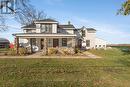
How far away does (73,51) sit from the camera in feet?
113

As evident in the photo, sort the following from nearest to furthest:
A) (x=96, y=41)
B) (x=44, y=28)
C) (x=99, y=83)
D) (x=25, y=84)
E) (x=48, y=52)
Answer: (x=25, y=84) → (x=99, y=83) → (x=48, y=52) → (x=44, y=28) → (x=96, y=41)


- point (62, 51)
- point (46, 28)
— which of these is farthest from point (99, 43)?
point (62, 51)

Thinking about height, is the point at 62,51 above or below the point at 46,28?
below

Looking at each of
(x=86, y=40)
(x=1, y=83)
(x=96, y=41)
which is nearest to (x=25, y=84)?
(x=1, y=83)

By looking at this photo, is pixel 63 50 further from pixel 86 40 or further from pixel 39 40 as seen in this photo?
pixel 86 40

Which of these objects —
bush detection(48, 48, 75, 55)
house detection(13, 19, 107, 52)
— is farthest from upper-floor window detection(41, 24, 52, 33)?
bush detection(48, 48, 75, 55)

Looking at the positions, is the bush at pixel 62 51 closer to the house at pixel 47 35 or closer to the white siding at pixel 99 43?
the house at pixel 47 35

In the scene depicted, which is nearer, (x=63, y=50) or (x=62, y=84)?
(x=62, y=84)

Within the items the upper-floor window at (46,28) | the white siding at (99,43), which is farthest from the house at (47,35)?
the white siding at (99,43)

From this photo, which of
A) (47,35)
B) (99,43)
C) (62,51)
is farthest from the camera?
(99,43)

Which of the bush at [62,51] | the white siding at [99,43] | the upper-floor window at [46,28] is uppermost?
the upper-floor window at [46,28]

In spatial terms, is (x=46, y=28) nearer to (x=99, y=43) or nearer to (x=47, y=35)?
(x=47, y=35)

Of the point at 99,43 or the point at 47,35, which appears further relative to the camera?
the point at 99,43

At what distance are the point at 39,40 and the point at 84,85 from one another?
34.4 m
